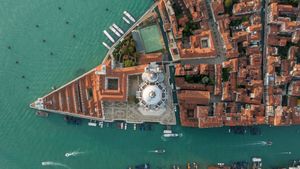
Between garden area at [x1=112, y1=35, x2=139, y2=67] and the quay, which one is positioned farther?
garden area at [x1=112, y1=35, x2=139, y2=67]

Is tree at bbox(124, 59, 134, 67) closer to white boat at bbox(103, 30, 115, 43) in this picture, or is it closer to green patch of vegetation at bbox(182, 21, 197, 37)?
white boat at bbox(103, 30, 115, 43)

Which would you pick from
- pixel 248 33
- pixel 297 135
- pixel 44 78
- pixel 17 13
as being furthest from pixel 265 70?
pixel 17 13

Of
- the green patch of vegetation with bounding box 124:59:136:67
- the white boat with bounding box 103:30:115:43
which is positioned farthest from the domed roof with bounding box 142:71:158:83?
the white boat with bounding box 103:30:115:43

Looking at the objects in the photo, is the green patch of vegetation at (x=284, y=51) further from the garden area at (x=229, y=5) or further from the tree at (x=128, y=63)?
the tree at (x=128, y=63)

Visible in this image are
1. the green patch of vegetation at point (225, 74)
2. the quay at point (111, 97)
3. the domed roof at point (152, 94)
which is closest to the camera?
the domed roof at point (152, 94)

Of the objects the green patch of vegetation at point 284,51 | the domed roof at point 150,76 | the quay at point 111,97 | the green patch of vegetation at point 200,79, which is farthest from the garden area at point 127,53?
the green patch of vegetation at point 284,51

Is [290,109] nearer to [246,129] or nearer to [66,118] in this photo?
[246,129]
